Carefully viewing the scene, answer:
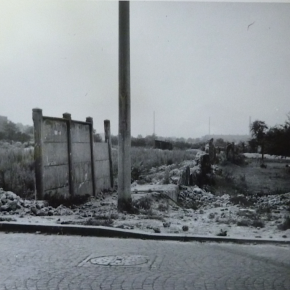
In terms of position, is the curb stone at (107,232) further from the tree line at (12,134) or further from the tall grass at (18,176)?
the tree line at (12,134)

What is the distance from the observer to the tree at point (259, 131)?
15.0 metres

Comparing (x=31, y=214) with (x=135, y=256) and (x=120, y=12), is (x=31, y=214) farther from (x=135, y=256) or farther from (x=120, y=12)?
(x=120, y=12)

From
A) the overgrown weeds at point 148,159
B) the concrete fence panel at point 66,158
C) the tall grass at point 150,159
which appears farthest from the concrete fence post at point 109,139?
the tall grass at point 150,159

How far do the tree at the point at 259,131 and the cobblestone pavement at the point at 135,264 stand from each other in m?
8.31

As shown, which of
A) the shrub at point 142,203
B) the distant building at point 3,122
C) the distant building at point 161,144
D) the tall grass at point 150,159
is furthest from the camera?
the distant building at point 161,144

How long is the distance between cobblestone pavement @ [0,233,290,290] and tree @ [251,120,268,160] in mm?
8314

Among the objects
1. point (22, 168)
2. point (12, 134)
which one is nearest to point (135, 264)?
point (22, 168)

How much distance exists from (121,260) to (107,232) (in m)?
1.78

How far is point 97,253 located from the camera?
22.1 ft

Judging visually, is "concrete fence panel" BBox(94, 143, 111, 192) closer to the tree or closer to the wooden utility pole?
the wooden utility pole

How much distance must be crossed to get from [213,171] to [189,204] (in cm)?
711

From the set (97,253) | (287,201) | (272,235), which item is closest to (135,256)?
(97,253)

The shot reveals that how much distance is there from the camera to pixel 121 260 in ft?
20.7

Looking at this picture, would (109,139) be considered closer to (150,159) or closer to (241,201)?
(241,201)
